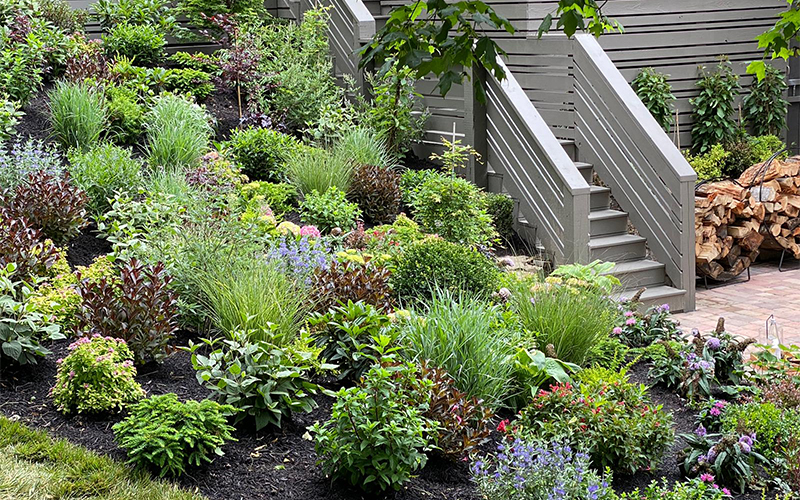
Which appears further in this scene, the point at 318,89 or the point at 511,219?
the point at 318,89

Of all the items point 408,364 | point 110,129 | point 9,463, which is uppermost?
point 110,129

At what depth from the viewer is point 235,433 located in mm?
4137

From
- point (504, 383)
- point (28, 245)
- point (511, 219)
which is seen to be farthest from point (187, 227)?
point (511, 219)

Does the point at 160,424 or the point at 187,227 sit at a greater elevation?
the point at 187,227

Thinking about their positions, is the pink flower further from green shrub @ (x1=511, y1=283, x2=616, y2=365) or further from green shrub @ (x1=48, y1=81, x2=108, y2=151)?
green shrub @ (x1=48, y1=81, x2=108, y2=151)

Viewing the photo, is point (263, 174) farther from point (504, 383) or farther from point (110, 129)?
point (504, 383)

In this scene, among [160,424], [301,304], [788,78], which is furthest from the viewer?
[788,78]

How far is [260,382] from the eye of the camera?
416 centimetres

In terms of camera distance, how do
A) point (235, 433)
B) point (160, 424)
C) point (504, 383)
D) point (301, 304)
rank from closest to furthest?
point (160, 424) → point (235, 433) → point (504, 383) → point (301, 304)

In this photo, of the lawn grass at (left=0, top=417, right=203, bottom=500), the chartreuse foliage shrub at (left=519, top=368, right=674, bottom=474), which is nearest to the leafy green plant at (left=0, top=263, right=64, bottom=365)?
the lawn grass at (left=0, top=417, right=203, bottom=500)

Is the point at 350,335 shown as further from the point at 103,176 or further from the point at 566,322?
the point at 103,176

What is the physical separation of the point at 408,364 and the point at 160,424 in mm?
1182

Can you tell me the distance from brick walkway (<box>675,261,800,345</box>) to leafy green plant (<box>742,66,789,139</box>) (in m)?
1.95

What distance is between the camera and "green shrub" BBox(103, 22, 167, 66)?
966cm
